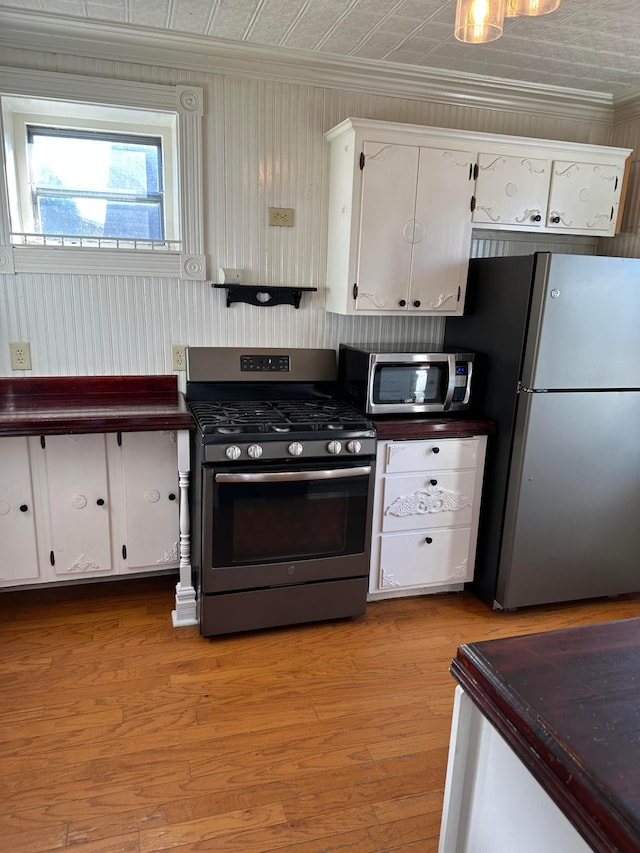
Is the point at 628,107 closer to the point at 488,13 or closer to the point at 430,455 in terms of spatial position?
the point at 430,455

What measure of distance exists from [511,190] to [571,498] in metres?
1.45

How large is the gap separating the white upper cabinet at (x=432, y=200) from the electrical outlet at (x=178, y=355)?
734 millimetres

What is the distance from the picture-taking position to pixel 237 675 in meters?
2.25

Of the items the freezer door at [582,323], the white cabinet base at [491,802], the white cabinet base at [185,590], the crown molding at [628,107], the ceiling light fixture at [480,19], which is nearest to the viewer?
the white cabinet base at [491,802]

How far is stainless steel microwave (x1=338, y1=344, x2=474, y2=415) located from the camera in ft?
8.65

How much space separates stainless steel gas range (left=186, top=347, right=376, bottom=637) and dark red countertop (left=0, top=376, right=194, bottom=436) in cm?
17

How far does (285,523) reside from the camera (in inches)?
95.3

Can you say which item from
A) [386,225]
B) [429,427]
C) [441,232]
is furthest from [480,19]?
[429,427]

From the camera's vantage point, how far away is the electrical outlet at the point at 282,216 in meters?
2.79

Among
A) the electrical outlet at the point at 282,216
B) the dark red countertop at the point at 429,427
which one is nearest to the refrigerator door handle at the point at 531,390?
the dark red countertop at the point at 429,427

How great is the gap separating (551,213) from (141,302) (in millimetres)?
1986

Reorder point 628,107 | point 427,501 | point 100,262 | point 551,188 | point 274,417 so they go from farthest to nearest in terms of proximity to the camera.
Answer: point 628,107 < point 551,188 < point 427,501 < point 100,262 < point 274,417

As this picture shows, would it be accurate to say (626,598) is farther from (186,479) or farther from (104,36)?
(104,36)

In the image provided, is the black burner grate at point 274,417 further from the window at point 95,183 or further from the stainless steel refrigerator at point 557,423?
the window at point 95,183
